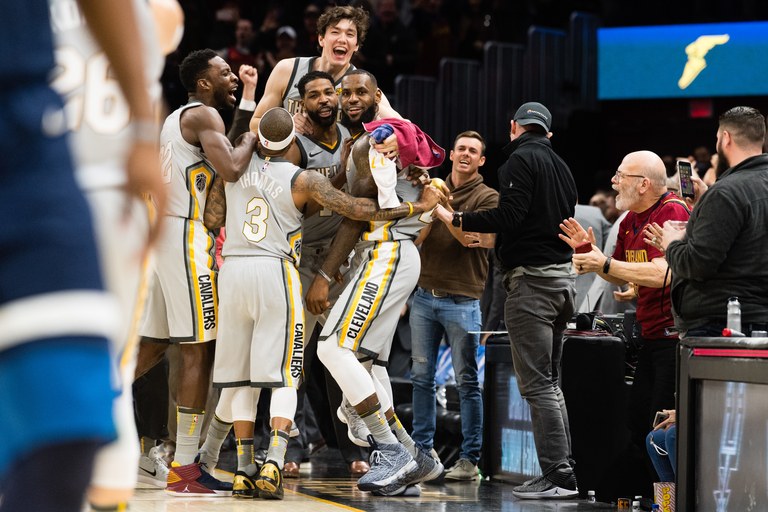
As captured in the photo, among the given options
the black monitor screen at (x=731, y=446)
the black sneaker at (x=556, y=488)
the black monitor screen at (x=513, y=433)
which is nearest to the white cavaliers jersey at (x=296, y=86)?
the black monitor screen at (x=513, y=433)

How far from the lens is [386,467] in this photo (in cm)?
606

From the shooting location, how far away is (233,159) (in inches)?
235

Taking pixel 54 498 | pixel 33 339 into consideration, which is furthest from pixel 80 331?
pixel 54 498

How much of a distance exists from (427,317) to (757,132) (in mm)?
2832

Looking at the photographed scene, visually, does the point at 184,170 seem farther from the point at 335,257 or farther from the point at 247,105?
the point at 247,105

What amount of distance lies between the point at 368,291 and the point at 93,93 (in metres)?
4.49

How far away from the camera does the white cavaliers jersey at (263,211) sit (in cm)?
597

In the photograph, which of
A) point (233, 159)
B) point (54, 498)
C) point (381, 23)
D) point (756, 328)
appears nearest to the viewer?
point (54, 498)

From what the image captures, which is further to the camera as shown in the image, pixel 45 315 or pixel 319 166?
pixel 319 166

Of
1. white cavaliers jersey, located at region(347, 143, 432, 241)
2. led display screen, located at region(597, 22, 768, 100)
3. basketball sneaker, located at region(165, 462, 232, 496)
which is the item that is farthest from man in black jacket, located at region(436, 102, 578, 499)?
led display screen, located at region(597, 22, 768, 100)

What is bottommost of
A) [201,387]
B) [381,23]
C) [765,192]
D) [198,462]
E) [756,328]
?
Answer: [198,462]

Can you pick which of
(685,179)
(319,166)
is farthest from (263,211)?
(685,179)

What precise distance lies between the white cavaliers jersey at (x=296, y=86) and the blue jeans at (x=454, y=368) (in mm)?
1436

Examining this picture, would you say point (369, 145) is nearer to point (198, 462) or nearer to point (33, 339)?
point (198, 462)
